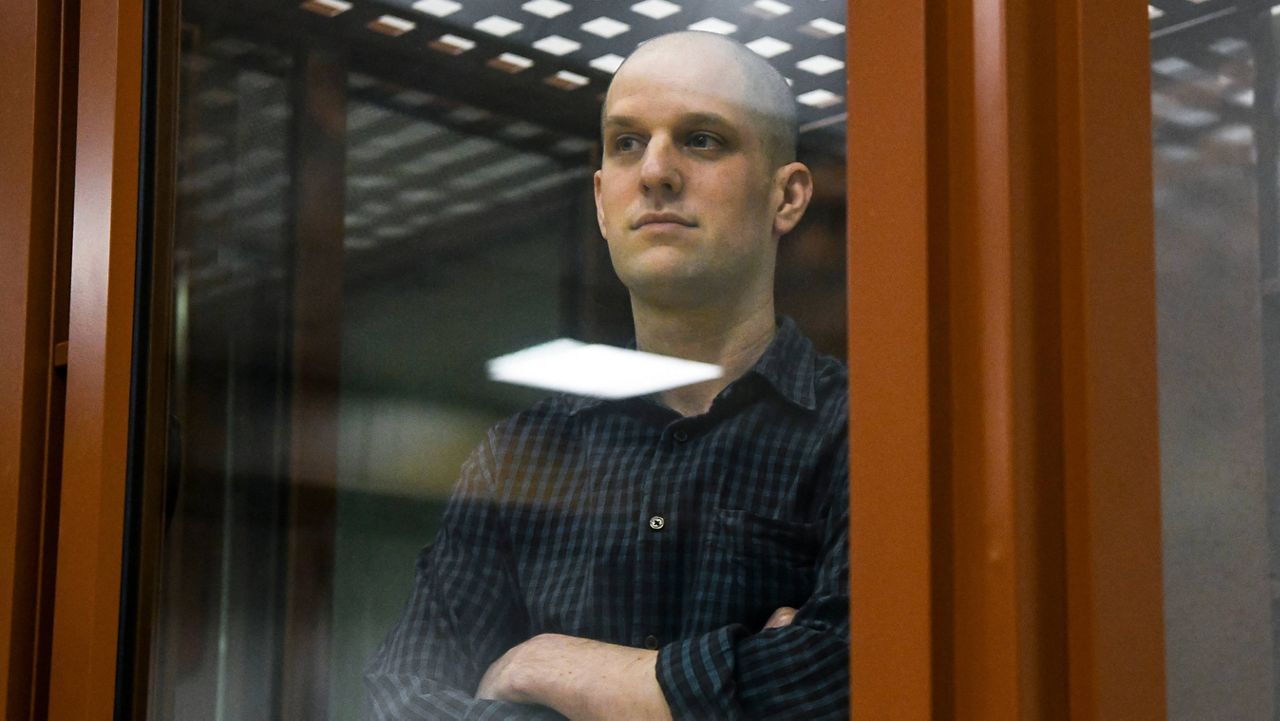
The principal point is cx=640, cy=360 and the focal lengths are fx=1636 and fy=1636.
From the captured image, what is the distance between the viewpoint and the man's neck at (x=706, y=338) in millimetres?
786

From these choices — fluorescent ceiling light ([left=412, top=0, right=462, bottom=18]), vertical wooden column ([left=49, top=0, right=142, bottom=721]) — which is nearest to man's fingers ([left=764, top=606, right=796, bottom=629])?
Result: fluorescent ceiling light ([left=412, top=0, right=462, bottom=18])

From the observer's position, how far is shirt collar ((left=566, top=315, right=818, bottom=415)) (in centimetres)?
76

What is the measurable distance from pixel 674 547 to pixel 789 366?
4.2 inches

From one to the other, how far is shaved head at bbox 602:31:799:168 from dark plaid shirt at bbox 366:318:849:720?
9cm

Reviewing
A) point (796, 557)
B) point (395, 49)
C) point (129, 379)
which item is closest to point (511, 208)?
point (395, 49)

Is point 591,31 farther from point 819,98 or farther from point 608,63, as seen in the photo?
point 819,98

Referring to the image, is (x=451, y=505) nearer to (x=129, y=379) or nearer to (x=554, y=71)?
(x=554, y=71)

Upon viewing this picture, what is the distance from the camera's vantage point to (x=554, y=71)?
897 millimetres

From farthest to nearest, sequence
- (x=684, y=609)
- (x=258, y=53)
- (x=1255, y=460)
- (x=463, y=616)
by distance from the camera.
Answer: (x=258, y=53)
(x=463, y=616)
(x=684, y=609)
(x=1255, y=460)

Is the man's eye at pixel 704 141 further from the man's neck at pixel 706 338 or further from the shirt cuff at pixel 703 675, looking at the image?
the shirt cuff at pixel 703 675

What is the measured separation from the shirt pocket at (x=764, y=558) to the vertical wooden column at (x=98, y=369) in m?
0.57

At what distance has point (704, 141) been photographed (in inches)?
31.5

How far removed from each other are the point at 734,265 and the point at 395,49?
355 mm

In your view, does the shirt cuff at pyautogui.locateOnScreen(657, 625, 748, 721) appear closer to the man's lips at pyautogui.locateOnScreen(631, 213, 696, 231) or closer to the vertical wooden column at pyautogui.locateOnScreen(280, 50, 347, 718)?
the man's lips at pyautogui.locateOnScreen(631, 213, 696, 231)
